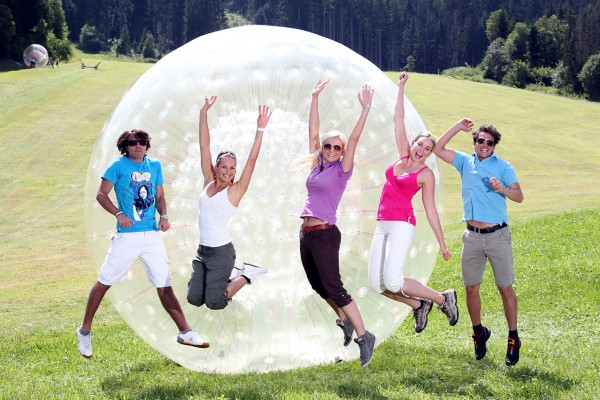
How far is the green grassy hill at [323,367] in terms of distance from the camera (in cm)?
521

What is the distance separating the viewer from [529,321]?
25.3ft

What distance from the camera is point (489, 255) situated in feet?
19.2

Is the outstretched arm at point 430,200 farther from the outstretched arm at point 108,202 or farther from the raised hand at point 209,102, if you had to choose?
the outstretched arm at point 108,202

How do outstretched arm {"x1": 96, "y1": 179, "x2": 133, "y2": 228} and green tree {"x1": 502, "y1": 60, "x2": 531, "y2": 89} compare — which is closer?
outstretched arm {"x1": 96, "y1": 179, "x2": 133, "y2": 228}

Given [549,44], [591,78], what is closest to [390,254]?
[591,78]

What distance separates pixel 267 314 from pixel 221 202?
89 centimetres

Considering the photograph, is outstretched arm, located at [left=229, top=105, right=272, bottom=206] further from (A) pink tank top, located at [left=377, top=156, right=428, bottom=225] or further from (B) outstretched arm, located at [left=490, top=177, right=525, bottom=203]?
(B) outstretched arm, located at [left=490, top=177, right=525, bottom=203]

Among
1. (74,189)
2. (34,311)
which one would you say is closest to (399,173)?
(34,311)

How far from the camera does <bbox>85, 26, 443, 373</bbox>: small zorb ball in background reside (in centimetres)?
554

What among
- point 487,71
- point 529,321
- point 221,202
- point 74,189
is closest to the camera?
point 221,202

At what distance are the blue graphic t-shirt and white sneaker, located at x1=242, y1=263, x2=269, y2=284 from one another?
0.70m

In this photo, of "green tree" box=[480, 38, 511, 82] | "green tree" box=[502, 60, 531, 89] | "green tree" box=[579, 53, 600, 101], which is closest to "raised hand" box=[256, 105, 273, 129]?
"green tree" box=[579, 53, 600, 101]

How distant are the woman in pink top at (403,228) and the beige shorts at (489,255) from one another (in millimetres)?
385

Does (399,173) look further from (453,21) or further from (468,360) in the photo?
(453,21)
